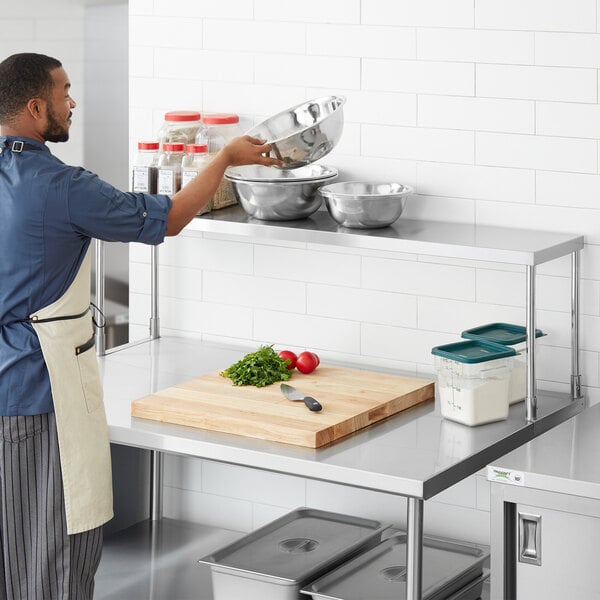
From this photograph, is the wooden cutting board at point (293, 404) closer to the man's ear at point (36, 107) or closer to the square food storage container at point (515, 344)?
the square food storage container at point (515, 344)

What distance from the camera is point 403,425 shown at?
3197 millimetres

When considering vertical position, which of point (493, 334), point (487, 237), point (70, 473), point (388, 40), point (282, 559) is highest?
point (388, 40)

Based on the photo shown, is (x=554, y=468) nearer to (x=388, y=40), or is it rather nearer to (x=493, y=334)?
(x=493, y=334)

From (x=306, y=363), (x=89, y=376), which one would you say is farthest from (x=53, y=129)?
(x=306, y=363)

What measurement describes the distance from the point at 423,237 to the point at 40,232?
972mm

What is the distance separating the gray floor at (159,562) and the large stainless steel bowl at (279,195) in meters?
1.05

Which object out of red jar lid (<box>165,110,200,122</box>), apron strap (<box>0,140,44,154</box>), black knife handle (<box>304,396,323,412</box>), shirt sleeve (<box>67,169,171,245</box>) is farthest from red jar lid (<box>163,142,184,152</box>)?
black knife handle (<box>304,396,323,412</box>)

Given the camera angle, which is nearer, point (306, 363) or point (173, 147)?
point (306, 363)

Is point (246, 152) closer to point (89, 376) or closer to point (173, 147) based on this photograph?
point (173, 147)

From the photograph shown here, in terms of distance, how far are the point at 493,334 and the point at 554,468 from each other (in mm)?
680

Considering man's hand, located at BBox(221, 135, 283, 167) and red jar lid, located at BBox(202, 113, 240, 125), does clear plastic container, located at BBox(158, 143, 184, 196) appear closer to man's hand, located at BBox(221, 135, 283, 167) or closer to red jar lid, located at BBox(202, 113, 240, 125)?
red jar lid, located at BBox(202, 113, 240, 125)

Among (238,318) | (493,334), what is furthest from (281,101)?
(493,334)

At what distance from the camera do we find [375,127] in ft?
11.8

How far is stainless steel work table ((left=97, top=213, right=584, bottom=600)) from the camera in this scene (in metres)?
2.88
